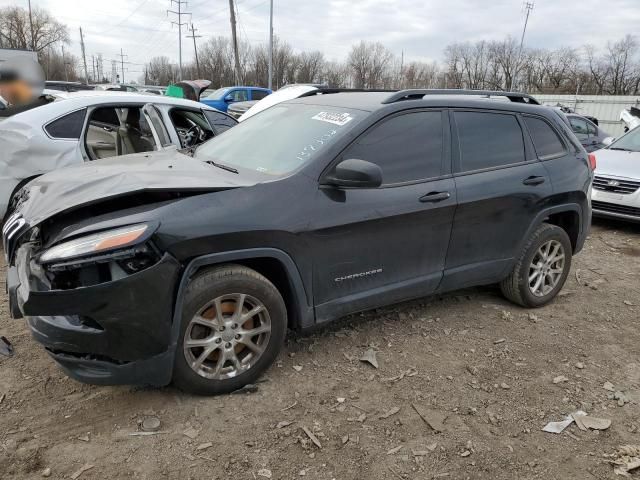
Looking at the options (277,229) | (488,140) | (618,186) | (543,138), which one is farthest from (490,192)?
(618,186)

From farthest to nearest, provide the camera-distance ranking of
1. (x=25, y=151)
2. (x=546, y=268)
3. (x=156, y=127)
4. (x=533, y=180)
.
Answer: (x=156, y=127), (x=25, y=151), (x=546, y=268), (x=533, y=180)

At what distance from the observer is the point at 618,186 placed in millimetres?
7312

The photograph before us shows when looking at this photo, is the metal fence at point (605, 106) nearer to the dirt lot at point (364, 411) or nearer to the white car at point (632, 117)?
the white car at point (632, 117)

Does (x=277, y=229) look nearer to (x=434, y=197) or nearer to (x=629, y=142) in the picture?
(x=434, y=197)

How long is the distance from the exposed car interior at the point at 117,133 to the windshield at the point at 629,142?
7625 mm

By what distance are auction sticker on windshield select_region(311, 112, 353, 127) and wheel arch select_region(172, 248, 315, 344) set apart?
3.41 feet

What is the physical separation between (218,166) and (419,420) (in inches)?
80.1

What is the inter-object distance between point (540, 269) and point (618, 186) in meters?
4.03

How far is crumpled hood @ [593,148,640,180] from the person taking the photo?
7.33 m

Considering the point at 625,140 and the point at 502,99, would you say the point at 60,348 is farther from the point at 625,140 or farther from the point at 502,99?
the point at 625,140

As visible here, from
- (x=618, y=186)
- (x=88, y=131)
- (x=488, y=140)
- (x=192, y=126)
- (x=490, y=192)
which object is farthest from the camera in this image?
(x=618, y=186)

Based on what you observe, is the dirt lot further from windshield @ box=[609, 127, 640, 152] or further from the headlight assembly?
windshield @ box=[609, 127, 640, 152]

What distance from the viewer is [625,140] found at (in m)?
8.54

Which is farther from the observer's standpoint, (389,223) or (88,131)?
(88,131)
